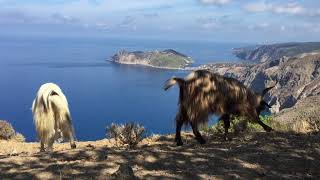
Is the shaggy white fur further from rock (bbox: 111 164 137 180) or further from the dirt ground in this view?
rock (bbox: 111 164 137 180)

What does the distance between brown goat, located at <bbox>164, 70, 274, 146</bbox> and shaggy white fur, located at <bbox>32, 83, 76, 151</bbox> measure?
2236 millimetres

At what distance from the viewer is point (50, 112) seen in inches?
376

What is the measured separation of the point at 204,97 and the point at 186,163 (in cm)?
249

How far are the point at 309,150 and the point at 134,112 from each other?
92.9m

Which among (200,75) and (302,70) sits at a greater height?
(200,75)

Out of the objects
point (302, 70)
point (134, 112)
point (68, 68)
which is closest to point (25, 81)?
point (68, 68)

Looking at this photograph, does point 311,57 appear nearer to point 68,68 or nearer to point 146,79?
point 146,79

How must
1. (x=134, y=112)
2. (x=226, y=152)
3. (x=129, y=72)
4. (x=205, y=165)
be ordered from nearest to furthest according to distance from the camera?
(x=205, y=165) → (x=226, y=152) → (x=134, y=112) → (x=129, y=72)

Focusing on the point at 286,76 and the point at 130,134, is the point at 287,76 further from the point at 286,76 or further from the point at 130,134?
the point at 130,134

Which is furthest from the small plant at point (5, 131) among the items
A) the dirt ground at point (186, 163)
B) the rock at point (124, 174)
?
the rock at point (124, 174)

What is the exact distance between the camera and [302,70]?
143 m

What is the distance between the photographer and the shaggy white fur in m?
9.48

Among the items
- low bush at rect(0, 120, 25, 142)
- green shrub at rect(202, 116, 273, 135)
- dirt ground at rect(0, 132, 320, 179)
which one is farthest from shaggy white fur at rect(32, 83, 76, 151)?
low bush at rect(0, 120, 25, 142)

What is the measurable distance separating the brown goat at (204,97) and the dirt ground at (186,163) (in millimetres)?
1028
